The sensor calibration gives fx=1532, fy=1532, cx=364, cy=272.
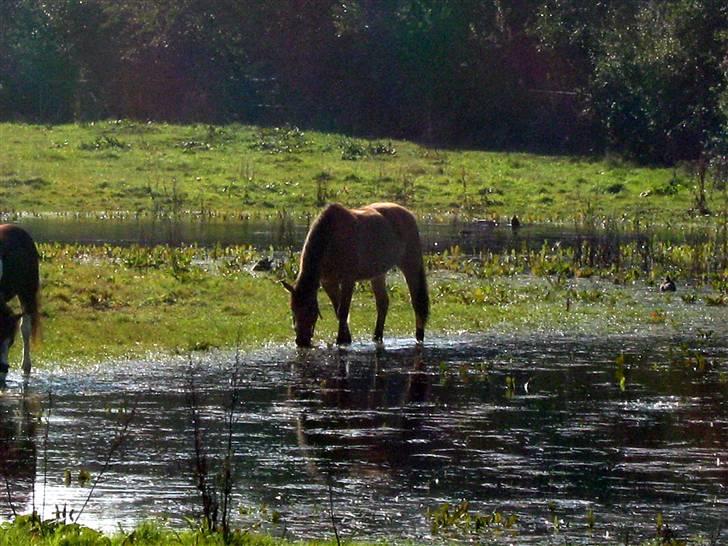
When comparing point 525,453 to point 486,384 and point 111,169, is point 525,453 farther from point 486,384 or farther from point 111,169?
point 111,169

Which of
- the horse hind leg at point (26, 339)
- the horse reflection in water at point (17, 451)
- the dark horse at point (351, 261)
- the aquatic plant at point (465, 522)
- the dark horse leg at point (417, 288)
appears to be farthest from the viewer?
the dark horse leg at point (417, 288)

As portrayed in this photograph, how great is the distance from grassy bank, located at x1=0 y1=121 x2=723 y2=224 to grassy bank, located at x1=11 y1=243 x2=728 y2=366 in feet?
32.4

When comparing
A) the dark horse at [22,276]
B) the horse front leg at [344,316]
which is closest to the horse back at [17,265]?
the dark horse at [22,276]

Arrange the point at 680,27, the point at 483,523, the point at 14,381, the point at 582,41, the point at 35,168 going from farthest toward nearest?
the point at 582,41 → the point at 680,27 → the point at 35,168 → the point at 14,381 → the point at 483,523

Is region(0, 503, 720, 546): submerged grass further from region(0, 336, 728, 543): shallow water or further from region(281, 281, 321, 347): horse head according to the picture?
region(281, 281, 321, 347): horse head

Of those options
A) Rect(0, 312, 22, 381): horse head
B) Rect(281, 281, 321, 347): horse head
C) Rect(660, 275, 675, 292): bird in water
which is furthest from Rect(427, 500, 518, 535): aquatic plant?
Rect(660, 275, 675, 292): bird in water

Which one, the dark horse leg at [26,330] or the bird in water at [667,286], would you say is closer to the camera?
the dark horse leg at [26,330]

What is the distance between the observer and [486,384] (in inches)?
592

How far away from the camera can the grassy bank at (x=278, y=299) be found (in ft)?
55.5

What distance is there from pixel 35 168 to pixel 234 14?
17.1 meters

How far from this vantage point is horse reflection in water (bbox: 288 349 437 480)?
1144 centimetres

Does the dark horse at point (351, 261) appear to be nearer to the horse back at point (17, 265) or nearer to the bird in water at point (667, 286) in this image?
the horse back at point (17, 265)

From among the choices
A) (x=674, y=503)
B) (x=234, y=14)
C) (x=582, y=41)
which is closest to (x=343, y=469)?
(x=674, y=503)

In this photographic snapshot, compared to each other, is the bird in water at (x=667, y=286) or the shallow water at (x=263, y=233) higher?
the shallow water at (x=263, y=233)
